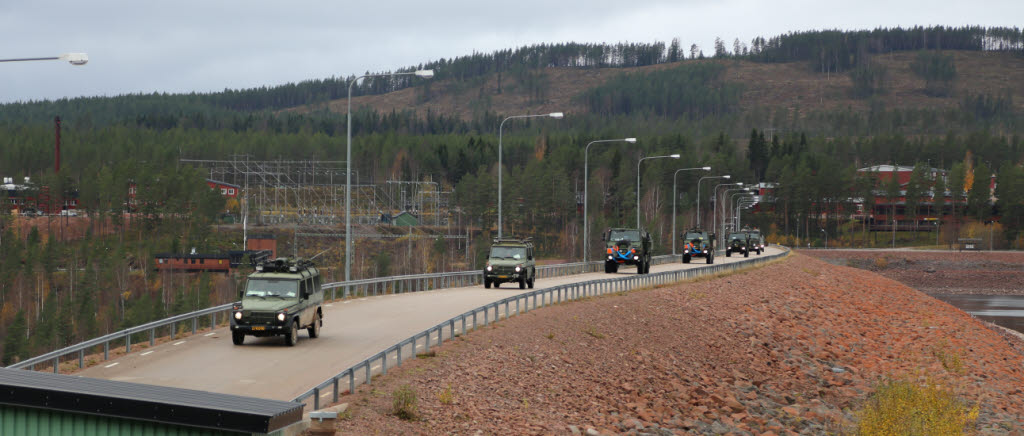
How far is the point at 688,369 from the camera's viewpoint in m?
33.0

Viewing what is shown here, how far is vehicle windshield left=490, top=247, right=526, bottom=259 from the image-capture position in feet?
144

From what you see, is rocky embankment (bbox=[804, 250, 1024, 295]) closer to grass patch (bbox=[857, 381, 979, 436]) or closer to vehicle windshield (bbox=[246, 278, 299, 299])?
grass patch (bbox=[857, 381, 979, 436])

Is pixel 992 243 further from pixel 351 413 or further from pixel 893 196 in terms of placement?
pixel 351 413

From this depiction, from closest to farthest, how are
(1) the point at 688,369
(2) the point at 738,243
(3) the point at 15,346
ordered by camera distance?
(1) the point at 688,369, (3) the point at 15,346, (2) the point at 738,243

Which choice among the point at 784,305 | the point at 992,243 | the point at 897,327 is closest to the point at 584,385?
the point at 784,305

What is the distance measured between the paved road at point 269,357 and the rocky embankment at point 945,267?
9549 centimetres

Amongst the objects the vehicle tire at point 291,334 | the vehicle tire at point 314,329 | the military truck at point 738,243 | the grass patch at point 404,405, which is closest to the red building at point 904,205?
the military truck at point 738,243

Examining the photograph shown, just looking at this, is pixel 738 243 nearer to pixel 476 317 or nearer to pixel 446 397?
pixel 476 317

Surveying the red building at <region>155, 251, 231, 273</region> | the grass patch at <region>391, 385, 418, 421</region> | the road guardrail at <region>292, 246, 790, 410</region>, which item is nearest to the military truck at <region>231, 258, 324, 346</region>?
the road guardrail at <region>292, 246, 790, 410</region>

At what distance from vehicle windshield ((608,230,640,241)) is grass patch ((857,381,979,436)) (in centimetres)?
2470

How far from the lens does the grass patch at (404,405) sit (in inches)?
699

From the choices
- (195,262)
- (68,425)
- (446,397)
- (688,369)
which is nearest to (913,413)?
(688,369)

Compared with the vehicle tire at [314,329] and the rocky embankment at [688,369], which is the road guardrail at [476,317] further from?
the vehicle tire at [314,329]

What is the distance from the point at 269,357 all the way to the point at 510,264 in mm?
21437
